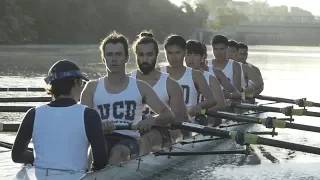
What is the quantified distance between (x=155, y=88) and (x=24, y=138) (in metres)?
2.92

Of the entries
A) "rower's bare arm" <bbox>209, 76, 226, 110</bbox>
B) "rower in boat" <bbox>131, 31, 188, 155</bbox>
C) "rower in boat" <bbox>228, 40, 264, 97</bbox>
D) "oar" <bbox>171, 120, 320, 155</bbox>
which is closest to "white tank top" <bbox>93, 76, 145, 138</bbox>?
"rower in boat" <bbox>131, 31, 188, 155</bbox>

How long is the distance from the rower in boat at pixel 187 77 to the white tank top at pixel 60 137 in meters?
3.72

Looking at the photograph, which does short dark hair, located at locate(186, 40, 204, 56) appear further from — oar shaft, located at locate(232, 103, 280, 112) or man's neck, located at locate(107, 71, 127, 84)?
man's neck, located at locate(107, 71, 127, 84)

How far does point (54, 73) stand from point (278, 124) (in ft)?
14.9

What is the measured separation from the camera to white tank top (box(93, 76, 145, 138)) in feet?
20.0

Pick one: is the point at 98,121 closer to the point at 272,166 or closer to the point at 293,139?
the point at 272,166

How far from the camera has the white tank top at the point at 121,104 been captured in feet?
20.0

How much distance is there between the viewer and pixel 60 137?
445cm

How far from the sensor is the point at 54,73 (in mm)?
4348

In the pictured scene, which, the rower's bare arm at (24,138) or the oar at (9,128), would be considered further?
the oar at (9,128)

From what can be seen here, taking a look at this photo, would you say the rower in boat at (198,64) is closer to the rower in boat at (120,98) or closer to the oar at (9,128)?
the rower in boat at (120,98)

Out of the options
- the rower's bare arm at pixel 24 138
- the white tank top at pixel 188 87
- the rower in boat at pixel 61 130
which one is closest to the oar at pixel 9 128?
the rower's bare arm at pixel 24 138

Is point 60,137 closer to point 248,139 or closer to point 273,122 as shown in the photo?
point 248,139

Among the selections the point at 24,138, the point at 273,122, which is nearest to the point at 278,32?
the point at 273,122
